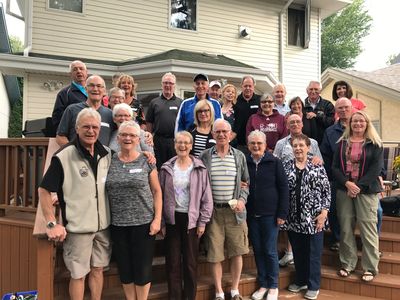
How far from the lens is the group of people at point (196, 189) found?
290 centimetres

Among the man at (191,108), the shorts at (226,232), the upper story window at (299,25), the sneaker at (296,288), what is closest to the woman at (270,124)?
the man at (191,108)

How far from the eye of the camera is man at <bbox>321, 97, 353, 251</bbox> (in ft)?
14.1

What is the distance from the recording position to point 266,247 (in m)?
3.75

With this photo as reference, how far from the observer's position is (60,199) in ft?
9.39

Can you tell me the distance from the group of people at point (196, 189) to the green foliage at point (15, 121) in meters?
14.7

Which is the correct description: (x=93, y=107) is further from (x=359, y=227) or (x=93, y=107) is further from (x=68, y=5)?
(x=68, y=5)

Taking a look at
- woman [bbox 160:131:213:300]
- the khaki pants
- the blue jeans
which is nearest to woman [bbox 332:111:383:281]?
the khaki pants

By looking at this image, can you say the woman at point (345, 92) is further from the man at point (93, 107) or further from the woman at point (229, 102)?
the man at point (93, 107)

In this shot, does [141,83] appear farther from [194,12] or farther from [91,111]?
[91,111]

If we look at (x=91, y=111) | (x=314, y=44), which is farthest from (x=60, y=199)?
(x=314, y=44)

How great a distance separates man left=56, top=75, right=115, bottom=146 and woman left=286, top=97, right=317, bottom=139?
7.29ft

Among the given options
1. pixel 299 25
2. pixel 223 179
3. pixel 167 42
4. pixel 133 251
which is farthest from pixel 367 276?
pixel 299 25

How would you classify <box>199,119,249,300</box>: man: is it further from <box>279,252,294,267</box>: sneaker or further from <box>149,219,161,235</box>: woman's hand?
<box>279,252,294,267</box>: sneaker

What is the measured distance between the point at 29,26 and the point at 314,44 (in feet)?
28.0
